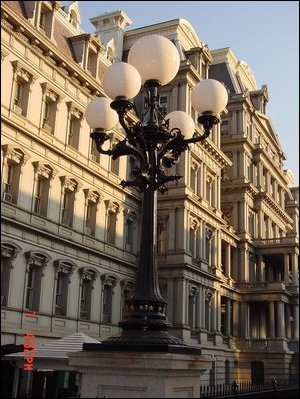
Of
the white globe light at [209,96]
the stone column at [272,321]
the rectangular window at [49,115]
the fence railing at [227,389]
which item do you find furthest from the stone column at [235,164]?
the white globe light at [209,96]

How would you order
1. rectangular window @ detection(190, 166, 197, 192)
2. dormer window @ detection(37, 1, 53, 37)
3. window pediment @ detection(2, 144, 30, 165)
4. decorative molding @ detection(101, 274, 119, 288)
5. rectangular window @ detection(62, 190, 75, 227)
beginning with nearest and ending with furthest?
window pediment @ detection(2, 144, 30, 165)
dormer window @ detection(37, 1, 53, 37)
rectangular window @ detection(62, 190, 75, 227)
decorative molding @ detection(101, 274, 119, 288)
rectangular window @ detection(190, 166, 197, 192)

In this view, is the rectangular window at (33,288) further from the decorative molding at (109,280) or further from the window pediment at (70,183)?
the decorative molding at (109,280)

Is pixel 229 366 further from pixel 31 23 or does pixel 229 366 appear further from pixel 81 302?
pixel 31 23

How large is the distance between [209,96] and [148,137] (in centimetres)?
167

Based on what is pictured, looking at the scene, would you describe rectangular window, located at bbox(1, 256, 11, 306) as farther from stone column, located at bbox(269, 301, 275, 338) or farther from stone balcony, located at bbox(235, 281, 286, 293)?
stone column, located at bbox(269, 301, 275, 338)

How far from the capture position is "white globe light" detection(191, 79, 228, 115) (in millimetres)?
10297

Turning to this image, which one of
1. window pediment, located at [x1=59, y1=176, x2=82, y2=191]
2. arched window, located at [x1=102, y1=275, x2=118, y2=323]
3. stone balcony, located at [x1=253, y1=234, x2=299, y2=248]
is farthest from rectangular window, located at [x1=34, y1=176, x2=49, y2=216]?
stone balcony, located at [x1=253, y1=234, x2=299, y2=248]

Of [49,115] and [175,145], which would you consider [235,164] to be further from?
[175,145]

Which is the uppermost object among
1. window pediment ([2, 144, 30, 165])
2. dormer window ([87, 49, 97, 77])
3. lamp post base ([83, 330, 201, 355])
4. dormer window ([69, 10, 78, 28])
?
dormer window ([69, 10, 78, 28])

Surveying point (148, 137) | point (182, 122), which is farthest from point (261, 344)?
point (148, 137)

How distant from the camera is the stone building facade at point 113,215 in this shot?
2547cm

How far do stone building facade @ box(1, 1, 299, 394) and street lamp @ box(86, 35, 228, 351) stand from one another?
14.9m

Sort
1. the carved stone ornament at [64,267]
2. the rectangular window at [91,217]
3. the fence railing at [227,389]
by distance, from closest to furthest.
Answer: the fence railing at [227,389], the carved stone ornament at [64,267], the rectangular window at [91,217]

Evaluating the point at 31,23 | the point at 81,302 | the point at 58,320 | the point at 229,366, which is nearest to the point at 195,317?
the point at 229,366
